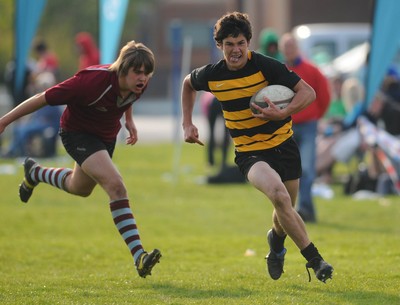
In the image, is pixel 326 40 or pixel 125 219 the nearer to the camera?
pixel 125 219

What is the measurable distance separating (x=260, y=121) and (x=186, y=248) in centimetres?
338

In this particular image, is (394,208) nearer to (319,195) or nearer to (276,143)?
(319,195)

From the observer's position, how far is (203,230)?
42.3ft

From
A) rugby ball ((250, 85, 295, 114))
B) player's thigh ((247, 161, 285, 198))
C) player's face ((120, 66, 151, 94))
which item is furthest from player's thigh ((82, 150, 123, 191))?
rugby ball ((250, 85, 295, 114))

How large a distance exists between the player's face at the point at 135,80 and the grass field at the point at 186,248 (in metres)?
1.63

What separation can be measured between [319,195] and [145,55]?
28.0 ft

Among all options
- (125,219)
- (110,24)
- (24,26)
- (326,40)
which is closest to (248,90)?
(125,219)

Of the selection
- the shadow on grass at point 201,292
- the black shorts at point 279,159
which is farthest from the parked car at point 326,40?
the shadow on grass at point 201,292

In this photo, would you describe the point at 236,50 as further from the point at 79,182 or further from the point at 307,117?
the point at 307,117

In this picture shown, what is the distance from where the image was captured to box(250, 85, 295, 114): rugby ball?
25.6ft

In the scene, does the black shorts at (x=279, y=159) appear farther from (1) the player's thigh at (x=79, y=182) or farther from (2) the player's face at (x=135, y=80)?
(1) the player's thigh at (x=79, y=182)

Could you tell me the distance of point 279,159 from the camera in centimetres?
809

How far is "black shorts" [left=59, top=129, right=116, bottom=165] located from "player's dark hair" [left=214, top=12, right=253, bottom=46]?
57.4 inches

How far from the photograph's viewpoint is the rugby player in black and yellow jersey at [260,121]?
7730mm
